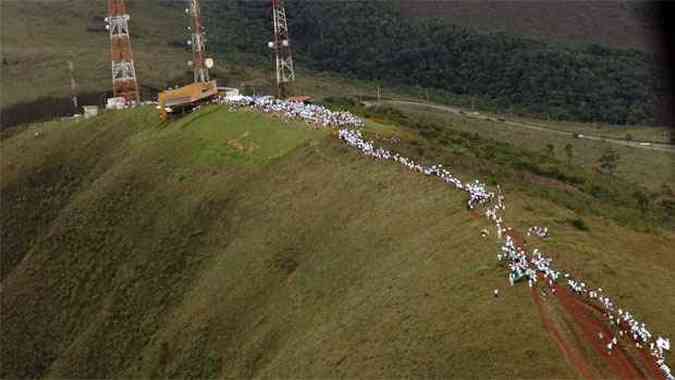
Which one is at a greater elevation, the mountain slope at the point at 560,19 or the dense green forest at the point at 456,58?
the mountain slope at the point at 560,19

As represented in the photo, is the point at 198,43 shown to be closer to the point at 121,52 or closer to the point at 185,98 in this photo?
the point at 185,98

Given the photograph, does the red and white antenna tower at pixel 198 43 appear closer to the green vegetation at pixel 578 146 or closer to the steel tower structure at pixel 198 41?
the steel tower structure at pixel 198 41

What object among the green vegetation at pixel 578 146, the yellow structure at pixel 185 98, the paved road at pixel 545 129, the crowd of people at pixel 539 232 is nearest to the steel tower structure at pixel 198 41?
the yellow structure at pixel 185 98

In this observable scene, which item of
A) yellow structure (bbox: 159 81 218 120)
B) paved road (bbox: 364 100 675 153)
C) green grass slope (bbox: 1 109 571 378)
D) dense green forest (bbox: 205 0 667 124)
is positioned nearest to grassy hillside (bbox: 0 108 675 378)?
green grass slope (bbox: 1 109 571 378)

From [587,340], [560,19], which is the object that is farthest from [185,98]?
[560,19]

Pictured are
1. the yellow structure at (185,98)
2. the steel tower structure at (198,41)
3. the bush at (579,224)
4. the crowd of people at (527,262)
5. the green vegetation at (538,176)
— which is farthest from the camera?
the steel tower structure at (198,41)
